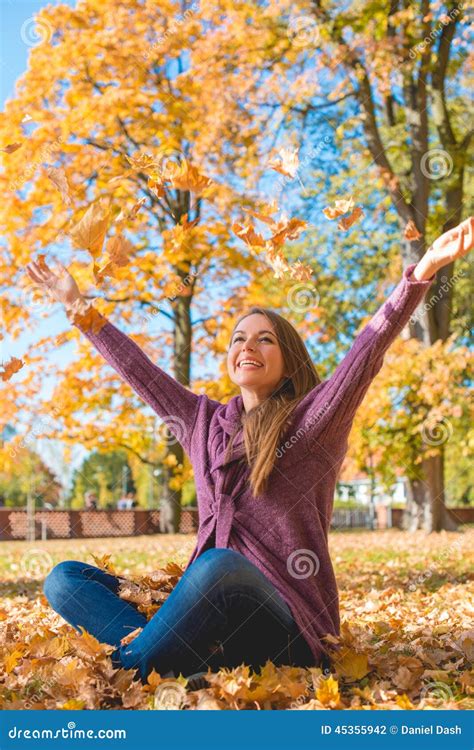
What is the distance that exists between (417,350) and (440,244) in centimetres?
881

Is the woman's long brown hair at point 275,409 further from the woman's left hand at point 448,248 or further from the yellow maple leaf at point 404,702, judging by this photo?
the yellow maple leaf at point 404,702

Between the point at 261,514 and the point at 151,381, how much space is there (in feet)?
2.28

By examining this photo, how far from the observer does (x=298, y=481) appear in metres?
2.56

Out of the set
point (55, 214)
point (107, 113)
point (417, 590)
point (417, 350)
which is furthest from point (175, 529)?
point (417, 590)

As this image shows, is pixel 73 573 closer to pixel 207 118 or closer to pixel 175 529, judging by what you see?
Result: pixel 207 118

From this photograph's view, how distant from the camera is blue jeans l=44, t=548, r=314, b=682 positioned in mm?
2252

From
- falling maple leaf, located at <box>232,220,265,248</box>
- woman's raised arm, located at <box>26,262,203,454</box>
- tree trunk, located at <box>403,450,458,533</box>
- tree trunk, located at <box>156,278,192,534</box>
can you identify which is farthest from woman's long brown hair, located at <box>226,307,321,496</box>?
tree trunk, located at <box>403,450,458,533</box>

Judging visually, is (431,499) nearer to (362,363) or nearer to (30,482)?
(30,482)

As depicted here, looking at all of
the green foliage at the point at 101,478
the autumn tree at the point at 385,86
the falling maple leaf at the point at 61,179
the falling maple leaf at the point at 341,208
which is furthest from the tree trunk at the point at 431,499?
the green foliage at the point at 101,478

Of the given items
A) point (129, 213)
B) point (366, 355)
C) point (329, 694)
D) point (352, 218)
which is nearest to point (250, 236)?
point (352, 218)

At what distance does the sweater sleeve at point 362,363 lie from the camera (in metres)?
2.45

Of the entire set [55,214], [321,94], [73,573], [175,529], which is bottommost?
[175,529]

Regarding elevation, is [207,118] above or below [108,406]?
above

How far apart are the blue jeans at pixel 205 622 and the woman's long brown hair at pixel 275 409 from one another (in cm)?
34
